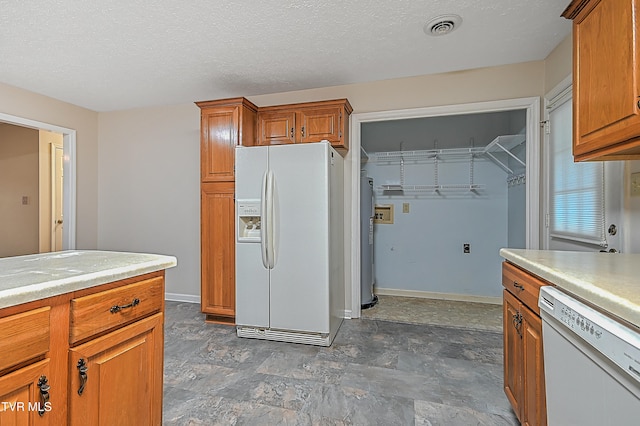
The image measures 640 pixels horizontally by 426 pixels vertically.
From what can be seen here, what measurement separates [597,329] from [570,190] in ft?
6.32

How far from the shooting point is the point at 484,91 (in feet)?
9.61

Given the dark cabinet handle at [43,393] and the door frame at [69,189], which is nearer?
the dark cabinet handle at [43,393]

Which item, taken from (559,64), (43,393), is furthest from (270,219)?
(559,64)

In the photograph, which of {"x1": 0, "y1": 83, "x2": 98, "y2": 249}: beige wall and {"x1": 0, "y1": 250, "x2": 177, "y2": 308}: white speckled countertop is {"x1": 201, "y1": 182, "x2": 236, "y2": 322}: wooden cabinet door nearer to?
{"x1": 0, "y1": 250, "x2": 177, "y2": 308}: white speckled countertop

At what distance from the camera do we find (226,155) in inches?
121

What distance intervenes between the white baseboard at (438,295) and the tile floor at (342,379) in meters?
1.13

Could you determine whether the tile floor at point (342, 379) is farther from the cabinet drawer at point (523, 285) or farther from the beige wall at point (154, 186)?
the beige wall at point (154, 186)

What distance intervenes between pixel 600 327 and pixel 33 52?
3982 mm

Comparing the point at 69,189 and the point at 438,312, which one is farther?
the point at 69,189

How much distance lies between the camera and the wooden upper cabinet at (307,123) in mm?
3049

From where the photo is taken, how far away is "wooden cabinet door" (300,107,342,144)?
3049mm

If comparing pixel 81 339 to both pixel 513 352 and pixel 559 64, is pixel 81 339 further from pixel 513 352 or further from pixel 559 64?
pixel 559 64

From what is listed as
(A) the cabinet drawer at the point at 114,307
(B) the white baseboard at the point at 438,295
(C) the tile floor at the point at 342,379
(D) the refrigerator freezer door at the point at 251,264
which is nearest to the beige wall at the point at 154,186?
(C) the tile floor at the point at 342,379

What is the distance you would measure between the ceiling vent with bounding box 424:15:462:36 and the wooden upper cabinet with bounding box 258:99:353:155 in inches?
38.3
